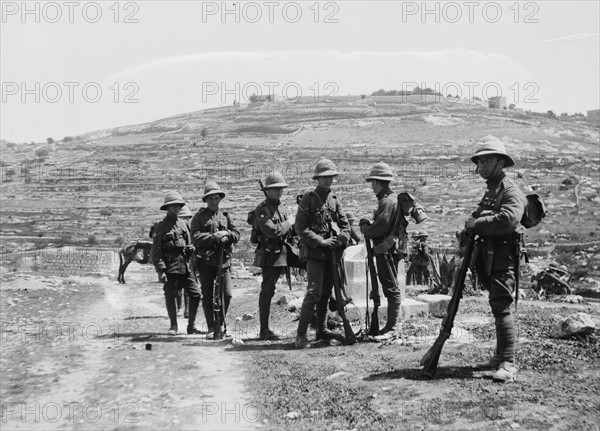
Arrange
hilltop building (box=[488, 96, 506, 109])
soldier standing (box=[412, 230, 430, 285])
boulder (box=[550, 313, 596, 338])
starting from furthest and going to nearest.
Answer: hilltop building (box=[488, 96, 506, 109]) < soldier standing (box=[412, 230, 430, 285]) < boulder (box=[550, 313, 596, 338])

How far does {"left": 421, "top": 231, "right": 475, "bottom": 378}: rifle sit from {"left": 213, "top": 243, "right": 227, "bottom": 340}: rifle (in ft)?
13.2

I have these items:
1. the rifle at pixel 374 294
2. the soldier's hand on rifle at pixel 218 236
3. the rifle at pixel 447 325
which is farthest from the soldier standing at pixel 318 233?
the rifle at pixel 447 325

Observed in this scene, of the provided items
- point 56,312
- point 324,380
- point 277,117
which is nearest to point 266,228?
point 324,380

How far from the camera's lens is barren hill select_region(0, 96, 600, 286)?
41156 mm

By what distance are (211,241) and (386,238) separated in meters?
2.65

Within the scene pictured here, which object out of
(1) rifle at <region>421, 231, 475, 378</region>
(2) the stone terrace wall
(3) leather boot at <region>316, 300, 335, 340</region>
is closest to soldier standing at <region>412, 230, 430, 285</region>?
(3) leather boot at <region>316, 300, 335, 340</region>

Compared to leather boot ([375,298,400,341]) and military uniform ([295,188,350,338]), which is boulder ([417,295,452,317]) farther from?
military uniform ([295,188,350,338])

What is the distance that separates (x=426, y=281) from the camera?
61.4 feet

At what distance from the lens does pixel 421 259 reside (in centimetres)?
1822

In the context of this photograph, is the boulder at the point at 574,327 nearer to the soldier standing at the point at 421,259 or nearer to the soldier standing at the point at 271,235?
the soldier standing at the point at 271,235

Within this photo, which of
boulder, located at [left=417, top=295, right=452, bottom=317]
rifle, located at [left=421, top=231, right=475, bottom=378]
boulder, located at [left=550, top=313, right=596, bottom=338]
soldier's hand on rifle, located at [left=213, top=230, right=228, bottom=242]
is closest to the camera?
rifle, located at [left=421, top=231, right=475, bottom=378]

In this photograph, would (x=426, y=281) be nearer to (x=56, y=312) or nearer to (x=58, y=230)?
(x=56, y=312)

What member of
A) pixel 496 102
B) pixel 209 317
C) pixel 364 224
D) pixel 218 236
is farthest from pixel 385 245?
pixel 496 102

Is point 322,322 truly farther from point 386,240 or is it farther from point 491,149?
point 491,149
